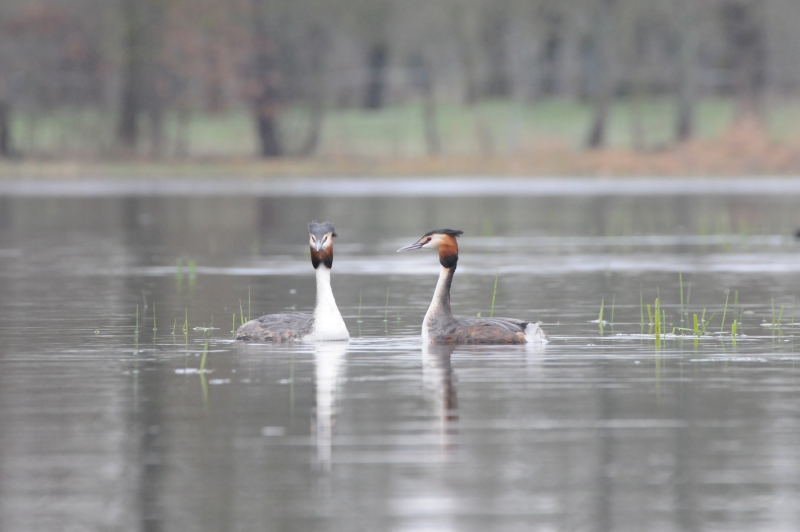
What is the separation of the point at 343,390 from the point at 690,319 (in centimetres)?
548

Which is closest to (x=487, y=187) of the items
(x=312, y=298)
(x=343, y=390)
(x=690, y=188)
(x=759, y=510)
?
(x=690, y=188)

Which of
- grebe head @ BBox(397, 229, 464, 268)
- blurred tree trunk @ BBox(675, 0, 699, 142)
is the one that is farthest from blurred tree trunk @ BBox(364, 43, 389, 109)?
grebe head @ BBox(397, 229, 464, 268)

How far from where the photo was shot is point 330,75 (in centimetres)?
6338

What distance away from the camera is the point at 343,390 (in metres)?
11.0

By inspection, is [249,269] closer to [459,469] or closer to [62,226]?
[62,226]

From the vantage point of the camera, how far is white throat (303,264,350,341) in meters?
13.4

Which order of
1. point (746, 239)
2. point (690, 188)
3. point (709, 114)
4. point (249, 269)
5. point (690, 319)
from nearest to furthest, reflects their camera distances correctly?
point (690, 319) < point (249, 269) < point (746, 239) < point (690, 188) < point (709, 114)

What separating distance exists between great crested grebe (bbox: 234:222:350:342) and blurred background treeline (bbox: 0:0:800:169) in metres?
38.7

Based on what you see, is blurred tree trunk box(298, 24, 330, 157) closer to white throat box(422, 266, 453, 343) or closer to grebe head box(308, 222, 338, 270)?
grebe head box(308, 222, 338, 270)

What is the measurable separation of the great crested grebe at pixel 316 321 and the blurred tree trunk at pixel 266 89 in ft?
137

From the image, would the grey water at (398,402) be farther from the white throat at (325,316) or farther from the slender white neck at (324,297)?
the slender white neck at (324,297)

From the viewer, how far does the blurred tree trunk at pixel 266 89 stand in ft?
184

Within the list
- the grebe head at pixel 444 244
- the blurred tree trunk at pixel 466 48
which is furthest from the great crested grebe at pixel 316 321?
the blurred tree trunk at pixel 466 48

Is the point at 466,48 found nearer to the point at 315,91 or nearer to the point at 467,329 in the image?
the point at 315,91
